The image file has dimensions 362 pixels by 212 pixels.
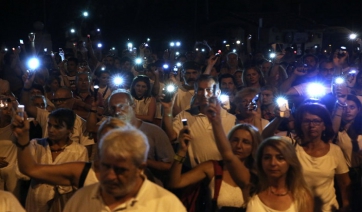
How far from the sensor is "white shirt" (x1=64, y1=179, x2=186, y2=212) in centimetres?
311

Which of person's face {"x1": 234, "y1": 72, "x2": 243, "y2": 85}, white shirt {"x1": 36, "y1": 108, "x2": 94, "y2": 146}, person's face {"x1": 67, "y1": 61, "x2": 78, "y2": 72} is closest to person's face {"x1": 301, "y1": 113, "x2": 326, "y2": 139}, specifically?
white shirt {"x1": 36, "y1": 108, "x2": 94, "y2": 146}

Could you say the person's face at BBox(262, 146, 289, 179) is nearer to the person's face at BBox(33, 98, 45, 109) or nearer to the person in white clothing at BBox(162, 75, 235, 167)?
the person in white clothing at BBox(162, 75, 235, 167)

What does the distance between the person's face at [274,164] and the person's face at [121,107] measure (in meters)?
1.38

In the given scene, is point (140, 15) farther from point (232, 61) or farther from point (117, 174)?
point (117, 174)

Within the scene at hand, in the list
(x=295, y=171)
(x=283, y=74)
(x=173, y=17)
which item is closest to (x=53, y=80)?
(x=283, y=74)

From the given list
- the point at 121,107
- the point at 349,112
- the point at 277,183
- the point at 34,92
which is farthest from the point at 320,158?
the point at 34,92

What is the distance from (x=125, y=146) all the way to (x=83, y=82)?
5290 mm

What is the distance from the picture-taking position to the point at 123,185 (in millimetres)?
3041

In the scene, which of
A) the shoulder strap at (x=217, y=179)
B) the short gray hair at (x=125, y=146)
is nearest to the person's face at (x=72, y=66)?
the shoulder strap at (x=217, y=179)

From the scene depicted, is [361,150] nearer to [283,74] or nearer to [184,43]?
[283,74]

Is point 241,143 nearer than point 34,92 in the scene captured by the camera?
Yes

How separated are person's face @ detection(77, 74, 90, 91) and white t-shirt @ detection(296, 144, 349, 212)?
13.8 feet

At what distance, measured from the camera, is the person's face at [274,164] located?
3.98 m

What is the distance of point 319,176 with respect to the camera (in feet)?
15.5
